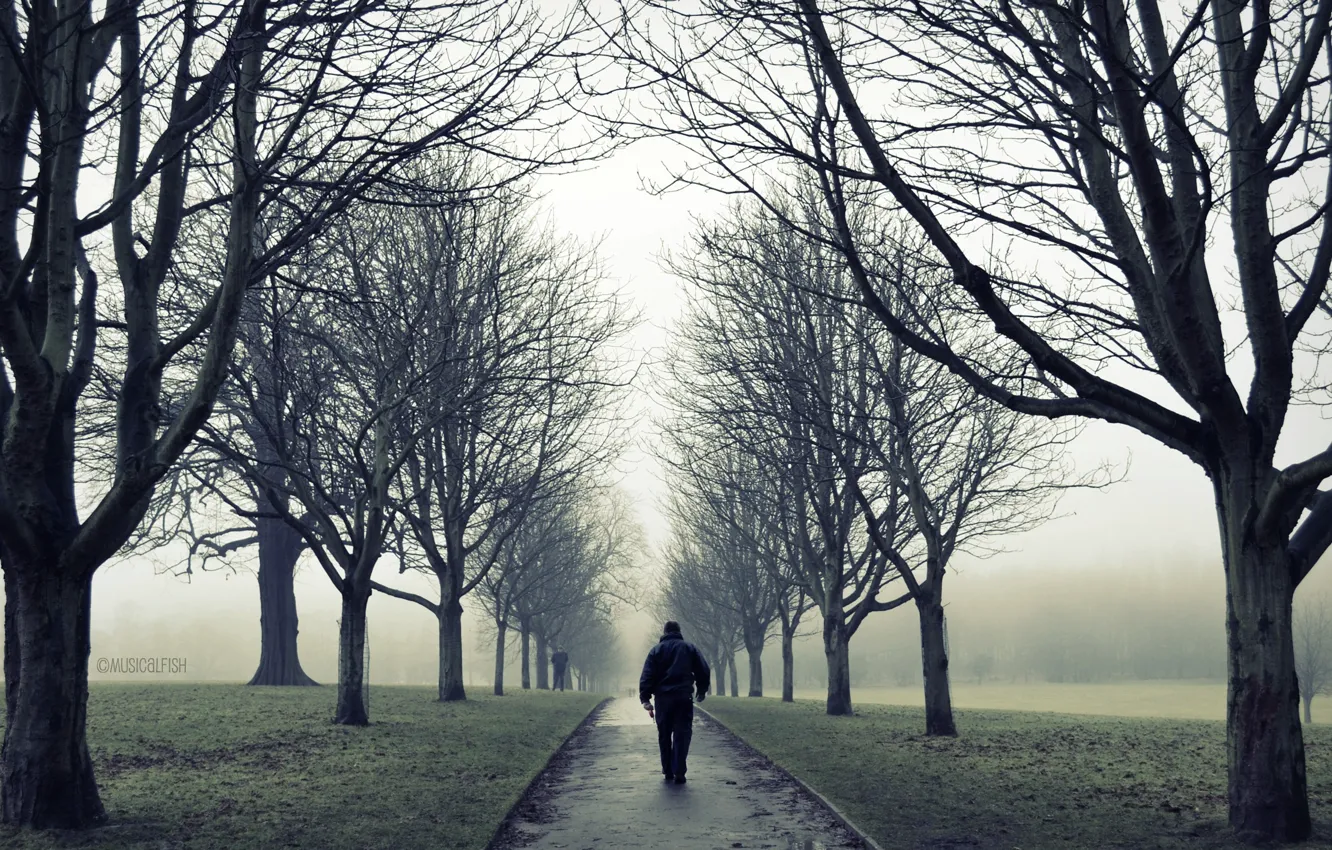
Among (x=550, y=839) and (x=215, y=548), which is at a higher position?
(x=215, y=548)

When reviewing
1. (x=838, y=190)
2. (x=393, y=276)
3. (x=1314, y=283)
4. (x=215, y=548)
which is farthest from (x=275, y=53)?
(x=215, y=548)

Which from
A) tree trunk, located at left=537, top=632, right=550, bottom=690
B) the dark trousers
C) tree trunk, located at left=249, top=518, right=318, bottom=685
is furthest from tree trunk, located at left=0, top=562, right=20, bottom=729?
tree trunk, located at left=537, top=632, right=550, bottom=690

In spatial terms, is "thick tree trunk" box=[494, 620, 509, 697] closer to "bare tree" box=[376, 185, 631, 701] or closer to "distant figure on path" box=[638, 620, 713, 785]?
"bare tree" box=[376, 185, 631, 701]

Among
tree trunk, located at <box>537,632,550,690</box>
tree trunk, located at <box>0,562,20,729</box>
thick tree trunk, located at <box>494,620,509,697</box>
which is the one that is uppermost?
tree trunk, located at <box>0,562,20,729</box>

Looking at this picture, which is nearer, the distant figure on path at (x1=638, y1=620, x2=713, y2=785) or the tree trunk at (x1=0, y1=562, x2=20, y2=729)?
the tree trunk at (x1=0, y1=562, x2=20, y2=729)

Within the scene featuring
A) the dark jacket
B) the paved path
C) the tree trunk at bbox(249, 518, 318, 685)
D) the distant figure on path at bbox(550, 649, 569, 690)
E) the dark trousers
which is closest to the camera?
the paved path

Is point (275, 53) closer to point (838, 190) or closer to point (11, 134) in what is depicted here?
point (11, 134)

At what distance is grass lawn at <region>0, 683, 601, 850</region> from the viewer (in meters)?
7.82

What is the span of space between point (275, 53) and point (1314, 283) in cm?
809

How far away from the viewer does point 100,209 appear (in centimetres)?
855

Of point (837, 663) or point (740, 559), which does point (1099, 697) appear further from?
point (837, 663)

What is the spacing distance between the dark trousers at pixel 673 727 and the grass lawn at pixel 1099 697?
4155cm

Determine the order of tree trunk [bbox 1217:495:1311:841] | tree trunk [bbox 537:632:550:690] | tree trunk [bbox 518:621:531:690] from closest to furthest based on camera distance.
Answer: tree trunk [bbox 1217:495:1311:841], tree trunk [bbox 518:621:531:690], tree trunk [bbox 537:632:550:690]

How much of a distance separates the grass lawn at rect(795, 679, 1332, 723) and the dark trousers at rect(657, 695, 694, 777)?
41.5 m
